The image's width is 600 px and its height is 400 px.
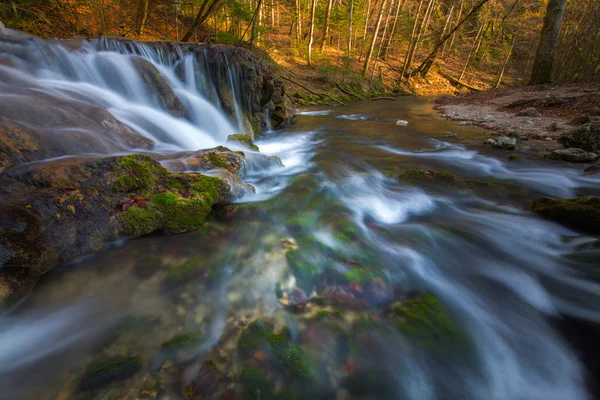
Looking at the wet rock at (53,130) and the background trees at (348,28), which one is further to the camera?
the background trees at (348,28)

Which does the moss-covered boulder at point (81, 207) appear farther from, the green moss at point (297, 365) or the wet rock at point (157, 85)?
the wet rock at point (157, 85)

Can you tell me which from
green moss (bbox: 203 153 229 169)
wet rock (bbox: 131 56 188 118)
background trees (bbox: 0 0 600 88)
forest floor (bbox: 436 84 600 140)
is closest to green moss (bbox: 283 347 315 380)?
green moss (bbox: 203 153 229 169)

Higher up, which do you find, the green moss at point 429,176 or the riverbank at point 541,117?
the riverbank at point 541,117

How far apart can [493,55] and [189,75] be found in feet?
160

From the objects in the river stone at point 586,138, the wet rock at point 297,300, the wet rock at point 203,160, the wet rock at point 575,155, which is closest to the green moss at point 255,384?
the wet rock at point 297,300

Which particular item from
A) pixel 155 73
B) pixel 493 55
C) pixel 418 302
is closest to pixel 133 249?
pixel 418 302

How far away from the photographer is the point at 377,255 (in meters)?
2.94

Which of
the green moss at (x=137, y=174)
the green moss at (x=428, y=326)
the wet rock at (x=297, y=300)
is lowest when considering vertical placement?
the green moss at (x=428, y=326)

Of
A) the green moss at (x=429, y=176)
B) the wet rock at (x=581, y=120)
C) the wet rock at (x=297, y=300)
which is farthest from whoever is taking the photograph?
the wet rock at (x=581, y=120)

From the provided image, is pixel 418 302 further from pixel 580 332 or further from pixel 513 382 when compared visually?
pixel 580 332

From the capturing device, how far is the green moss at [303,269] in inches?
97.0

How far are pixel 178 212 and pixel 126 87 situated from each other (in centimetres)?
446

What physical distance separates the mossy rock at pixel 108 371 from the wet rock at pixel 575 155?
8005 millimetres

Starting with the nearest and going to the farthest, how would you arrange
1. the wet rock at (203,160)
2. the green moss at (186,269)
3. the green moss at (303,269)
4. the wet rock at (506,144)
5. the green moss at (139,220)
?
the green moss at (186,269) < the green moss at (303,269) < the green moss at (139,220) < the wet rock at (203,160) < the wet rock at (506,144)
